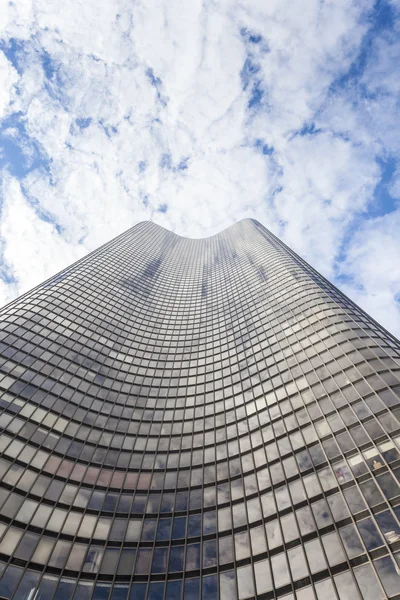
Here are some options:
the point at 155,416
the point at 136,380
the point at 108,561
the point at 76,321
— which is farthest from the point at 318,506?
the point at 76,321

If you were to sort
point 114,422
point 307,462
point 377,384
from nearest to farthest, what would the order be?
point 307,462 → point 377,384 → point 114,422

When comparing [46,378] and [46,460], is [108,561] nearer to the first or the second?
[46,460]

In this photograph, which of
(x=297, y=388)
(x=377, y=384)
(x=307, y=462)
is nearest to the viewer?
(x=307, y=462)

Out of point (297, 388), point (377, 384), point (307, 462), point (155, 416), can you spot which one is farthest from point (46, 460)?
point (377, 384)

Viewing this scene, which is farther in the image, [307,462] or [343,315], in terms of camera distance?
[343,315]

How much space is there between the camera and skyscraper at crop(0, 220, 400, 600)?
23.3 m

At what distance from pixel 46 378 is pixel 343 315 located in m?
39.6

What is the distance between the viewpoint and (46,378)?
1628 inches

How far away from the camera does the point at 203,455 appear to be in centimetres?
3588

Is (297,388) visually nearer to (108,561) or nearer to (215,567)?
(215,567)

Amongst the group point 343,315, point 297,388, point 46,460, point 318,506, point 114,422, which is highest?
point 343,315

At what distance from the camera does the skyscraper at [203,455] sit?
76.4 ft

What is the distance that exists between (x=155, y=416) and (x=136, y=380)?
806 cm

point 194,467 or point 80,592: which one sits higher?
point 194,467
